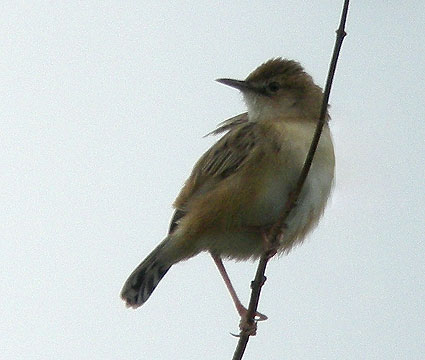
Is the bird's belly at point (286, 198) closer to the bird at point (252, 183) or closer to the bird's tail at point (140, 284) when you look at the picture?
the bird at point (252, 183)

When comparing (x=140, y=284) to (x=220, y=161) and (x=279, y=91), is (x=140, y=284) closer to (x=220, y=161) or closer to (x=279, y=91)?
(x=220, y=161)

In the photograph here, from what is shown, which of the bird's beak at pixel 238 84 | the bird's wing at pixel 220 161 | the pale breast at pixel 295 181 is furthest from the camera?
the bird's beak at pixel 238 84

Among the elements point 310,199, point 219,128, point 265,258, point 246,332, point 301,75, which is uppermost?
point 301,75

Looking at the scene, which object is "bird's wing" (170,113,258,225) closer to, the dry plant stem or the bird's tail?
the bird's tail

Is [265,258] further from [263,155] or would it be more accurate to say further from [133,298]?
[133,298]

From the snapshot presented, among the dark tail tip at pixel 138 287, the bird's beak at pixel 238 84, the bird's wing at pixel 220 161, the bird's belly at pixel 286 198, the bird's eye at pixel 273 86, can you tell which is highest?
the bird's eye at pixel 273 86

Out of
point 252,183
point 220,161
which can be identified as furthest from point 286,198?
point 220,161

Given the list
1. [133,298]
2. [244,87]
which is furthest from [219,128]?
A: [133,298]

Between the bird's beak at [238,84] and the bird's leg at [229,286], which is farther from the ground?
the bird's beak at [238,84]

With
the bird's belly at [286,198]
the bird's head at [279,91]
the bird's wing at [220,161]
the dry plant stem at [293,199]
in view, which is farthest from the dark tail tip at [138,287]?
the bird's head at [279,91]
